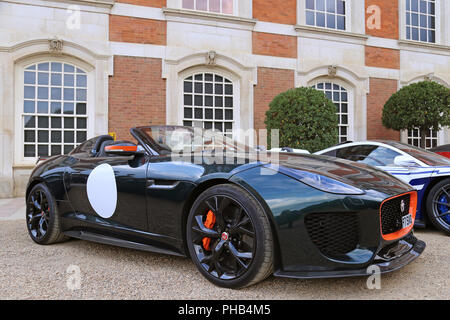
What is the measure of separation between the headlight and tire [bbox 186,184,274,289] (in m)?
0.33

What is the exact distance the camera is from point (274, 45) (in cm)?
1058

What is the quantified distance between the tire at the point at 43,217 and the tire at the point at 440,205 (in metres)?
4.24

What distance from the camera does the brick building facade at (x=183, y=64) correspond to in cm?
867

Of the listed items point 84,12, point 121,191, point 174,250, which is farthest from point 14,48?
point 174,250

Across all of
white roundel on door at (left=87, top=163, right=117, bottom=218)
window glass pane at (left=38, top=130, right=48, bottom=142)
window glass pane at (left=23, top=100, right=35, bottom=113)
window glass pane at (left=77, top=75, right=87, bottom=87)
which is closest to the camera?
white roundel on door at (left=87, top=163, right=117, bottom=218)

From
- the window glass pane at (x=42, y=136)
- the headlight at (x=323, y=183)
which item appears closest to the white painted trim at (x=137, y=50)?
the window glass pane at (x=42, y=136)

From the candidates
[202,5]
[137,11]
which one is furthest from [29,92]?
[202,5]

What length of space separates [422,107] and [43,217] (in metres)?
9.91

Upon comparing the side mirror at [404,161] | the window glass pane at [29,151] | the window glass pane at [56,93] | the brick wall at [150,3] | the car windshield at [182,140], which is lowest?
the side mirror at [404,161]

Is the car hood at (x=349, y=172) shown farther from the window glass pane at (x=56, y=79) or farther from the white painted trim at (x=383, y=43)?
the white painted trim at (x=383, y=43)

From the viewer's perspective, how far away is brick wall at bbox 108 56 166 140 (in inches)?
360

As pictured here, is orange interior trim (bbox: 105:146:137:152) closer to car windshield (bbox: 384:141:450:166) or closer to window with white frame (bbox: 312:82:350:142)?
car windshield (bbox: 384:141:450:166)

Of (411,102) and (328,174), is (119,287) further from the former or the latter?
(411,102)

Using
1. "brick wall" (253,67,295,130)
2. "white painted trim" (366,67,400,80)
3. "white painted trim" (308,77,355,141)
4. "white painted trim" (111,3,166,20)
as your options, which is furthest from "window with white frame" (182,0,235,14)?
A: "white painted trim" (366,67,400,80)
